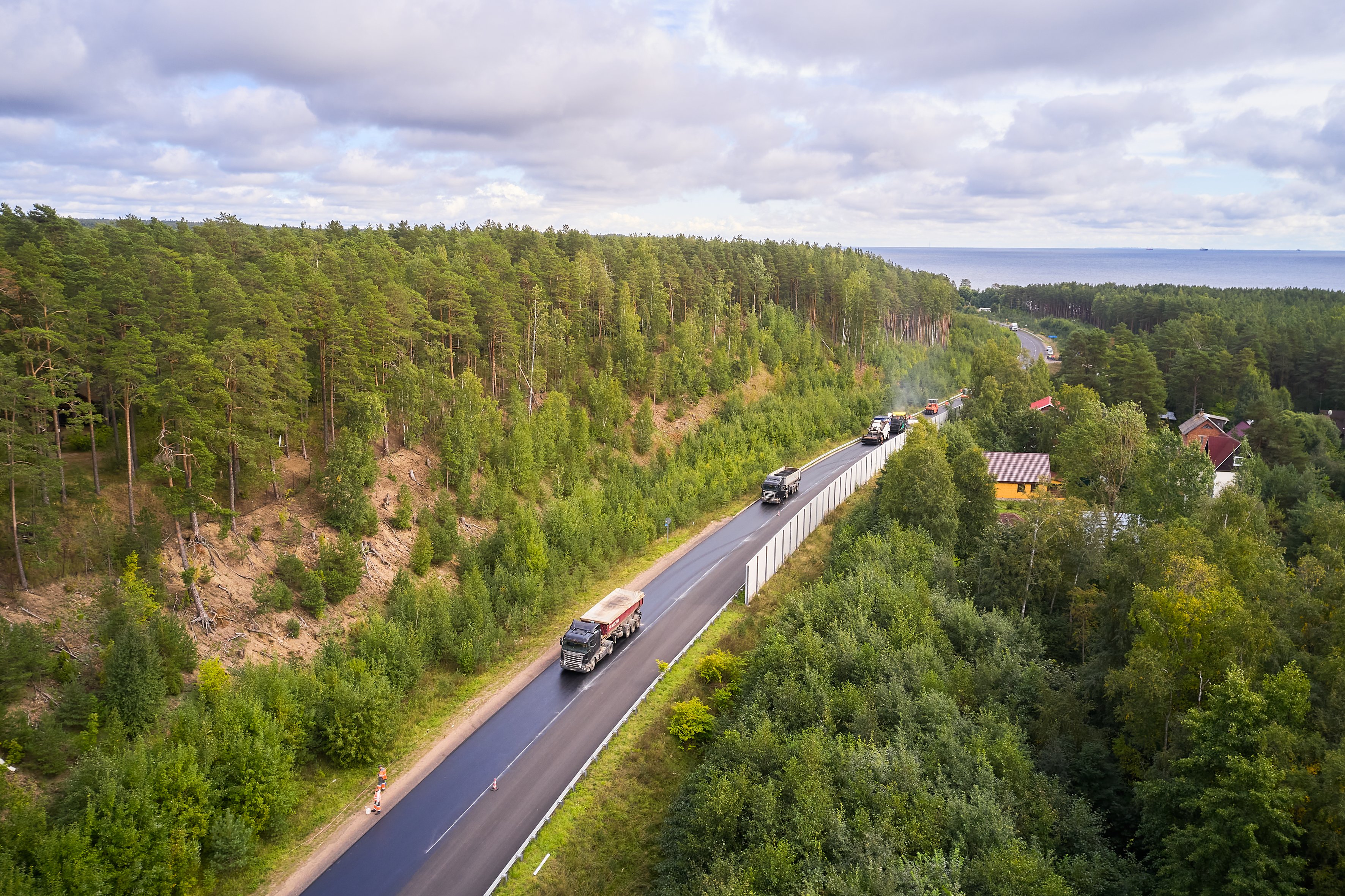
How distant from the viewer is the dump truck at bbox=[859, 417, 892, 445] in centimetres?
7731

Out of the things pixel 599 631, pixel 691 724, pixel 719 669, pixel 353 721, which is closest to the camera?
pixel 353 721

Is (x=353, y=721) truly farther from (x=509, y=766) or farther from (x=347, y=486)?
(x=347, y=486)

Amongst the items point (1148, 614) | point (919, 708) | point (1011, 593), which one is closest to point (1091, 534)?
point (1011, 593)

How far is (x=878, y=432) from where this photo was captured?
77625 mm

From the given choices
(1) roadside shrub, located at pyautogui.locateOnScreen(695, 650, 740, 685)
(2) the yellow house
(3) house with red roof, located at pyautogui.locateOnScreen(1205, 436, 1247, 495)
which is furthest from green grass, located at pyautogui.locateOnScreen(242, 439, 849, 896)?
(3) house with red roof, located at pyautogui.locateOnScreen(1205, 436, 1247, 495)

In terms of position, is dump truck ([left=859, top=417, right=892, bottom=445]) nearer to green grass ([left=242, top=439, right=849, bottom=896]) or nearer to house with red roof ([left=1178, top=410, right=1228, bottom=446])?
house with red roof ([left=1178, top=410, right=1228, bottom=446])

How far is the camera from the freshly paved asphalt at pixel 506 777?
2217 centimetres

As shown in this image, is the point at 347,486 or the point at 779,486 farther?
the point at 779,486

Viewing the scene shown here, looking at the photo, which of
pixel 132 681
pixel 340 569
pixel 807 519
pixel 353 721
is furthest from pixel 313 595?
pixel 807 519

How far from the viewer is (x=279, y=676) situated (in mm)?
27500

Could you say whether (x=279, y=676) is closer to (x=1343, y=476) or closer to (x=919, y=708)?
(x=919, y=708)

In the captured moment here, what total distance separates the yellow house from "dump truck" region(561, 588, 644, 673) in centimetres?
3433

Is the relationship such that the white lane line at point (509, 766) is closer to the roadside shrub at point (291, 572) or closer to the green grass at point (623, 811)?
the green grass at point (623, 811)

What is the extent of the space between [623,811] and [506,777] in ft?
16.0
